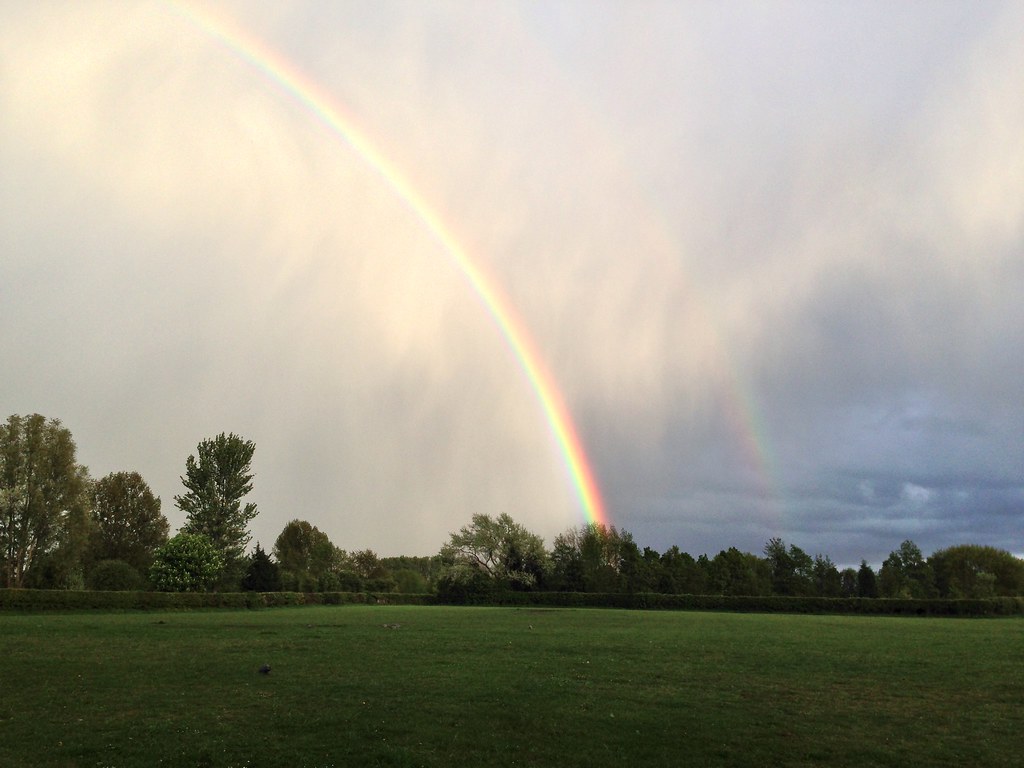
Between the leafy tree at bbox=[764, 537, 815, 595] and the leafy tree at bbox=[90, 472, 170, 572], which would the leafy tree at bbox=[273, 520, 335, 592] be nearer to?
the leafy tree at bbox=[90, 472, 170, 572]

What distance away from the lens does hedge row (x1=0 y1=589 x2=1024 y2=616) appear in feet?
162

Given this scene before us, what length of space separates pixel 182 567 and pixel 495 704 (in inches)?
2515

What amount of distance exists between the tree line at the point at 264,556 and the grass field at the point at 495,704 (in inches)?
1949

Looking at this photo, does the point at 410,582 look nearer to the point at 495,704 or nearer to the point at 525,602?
the point at 525,602

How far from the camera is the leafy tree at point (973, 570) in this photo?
119 metres

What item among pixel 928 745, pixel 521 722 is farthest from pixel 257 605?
pixel 928 745

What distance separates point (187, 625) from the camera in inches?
1451

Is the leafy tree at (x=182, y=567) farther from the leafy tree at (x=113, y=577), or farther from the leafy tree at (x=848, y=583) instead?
the leafy tree at (x=848, y=583)

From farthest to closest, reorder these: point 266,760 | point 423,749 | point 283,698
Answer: point 283,698
point 423,749
point 266,760

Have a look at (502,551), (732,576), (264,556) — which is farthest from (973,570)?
(264,556)

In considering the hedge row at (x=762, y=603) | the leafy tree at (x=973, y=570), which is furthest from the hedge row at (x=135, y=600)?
the leafy tree at (x=973, y=570)

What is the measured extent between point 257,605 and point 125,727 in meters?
58.4

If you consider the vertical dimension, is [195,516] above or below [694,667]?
above

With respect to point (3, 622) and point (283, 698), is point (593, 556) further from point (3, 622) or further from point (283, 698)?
point (283, 698)
